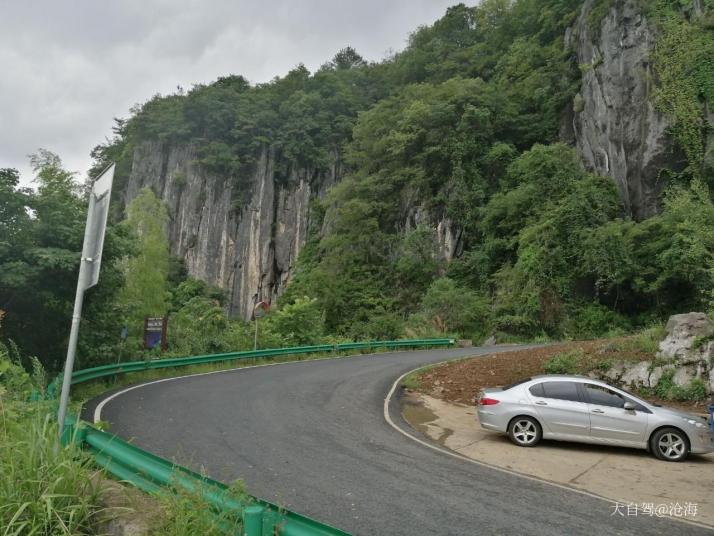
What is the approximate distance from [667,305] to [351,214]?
72.0ft

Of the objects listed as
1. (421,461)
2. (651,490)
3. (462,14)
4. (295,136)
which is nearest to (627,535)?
(651,490)

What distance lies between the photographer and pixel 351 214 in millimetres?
38938

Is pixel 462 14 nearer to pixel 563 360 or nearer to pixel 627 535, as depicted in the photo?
pixel 563 360

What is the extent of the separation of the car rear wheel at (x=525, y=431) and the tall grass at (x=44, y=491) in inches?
293

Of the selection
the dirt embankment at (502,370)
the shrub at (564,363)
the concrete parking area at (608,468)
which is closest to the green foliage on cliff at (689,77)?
the dirt embankment at (502,370)

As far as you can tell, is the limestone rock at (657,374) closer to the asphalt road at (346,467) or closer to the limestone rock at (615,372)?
the limestone rock at (615,372)

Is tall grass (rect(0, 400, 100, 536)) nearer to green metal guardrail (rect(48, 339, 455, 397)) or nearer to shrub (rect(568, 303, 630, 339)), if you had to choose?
green metal guardrail (rect(48, 339, 455, 397))

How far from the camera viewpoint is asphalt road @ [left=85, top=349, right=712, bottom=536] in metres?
5.20

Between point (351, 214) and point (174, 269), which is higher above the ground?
point (351, 214)

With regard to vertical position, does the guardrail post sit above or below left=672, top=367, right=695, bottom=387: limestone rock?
above

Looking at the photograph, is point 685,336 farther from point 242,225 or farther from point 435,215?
point 242,225

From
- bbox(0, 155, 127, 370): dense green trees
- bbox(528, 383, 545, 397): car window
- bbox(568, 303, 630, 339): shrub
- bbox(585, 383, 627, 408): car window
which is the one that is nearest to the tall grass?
bbox(528, 383, 545, 397): car window

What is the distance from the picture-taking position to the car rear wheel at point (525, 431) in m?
9.03

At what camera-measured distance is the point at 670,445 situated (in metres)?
8.52
